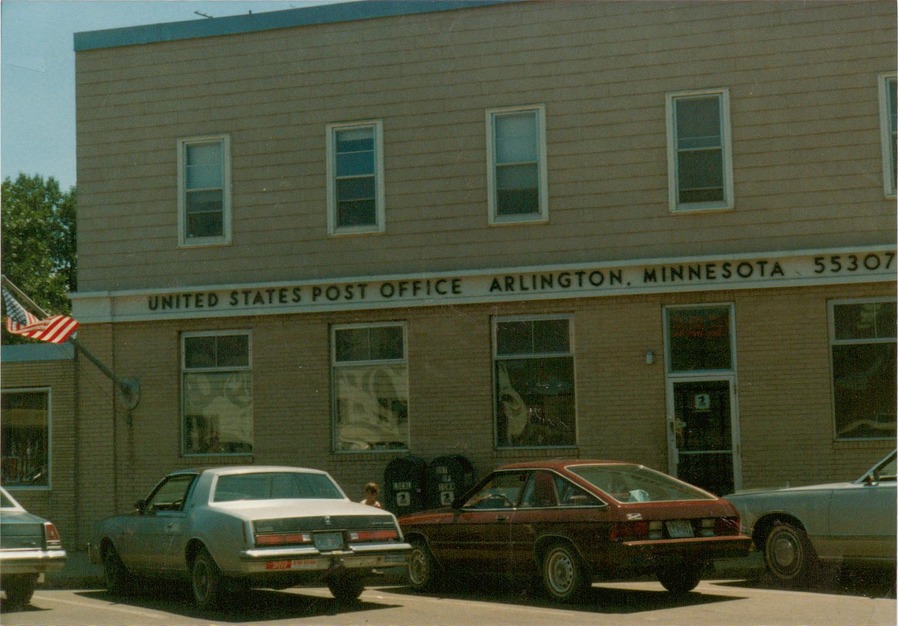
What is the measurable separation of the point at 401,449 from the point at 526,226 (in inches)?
151

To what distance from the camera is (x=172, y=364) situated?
18.7m

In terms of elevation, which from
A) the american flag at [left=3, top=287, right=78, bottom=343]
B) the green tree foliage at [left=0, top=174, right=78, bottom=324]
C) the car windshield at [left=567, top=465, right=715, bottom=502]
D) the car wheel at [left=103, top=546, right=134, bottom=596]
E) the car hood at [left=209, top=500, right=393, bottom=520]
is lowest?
the car wheel at [left=103, top=546, right=134, bottom=596]

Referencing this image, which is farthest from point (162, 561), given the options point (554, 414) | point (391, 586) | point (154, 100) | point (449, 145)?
point (154, 100)

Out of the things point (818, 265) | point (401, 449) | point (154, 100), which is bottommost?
point (401, 449)

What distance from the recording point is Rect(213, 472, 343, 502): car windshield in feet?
39.3

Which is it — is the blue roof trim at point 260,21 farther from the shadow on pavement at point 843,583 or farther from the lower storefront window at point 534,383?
the shadow on pavement at point 843,583

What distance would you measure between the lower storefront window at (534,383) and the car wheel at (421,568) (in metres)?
4.54

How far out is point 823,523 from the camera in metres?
12.0

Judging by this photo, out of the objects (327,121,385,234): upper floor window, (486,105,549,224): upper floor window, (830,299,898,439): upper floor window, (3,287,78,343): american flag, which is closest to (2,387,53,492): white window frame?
(3,287,78,343): american flag

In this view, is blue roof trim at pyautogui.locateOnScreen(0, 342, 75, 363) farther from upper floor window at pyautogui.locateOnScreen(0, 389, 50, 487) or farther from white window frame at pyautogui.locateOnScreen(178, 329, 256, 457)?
white window frame at pyautogui.locateOnScreen(178, 329, 256, 457)

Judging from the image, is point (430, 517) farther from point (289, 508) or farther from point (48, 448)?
point (48, 448)

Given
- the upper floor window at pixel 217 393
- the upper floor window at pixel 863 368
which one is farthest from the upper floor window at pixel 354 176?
the upper floor window at pixel 863 368

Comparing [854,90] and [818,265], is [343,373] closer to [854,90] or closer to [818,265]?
[818,265]

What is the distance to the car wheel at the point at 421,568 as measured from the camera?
12.7 meters
